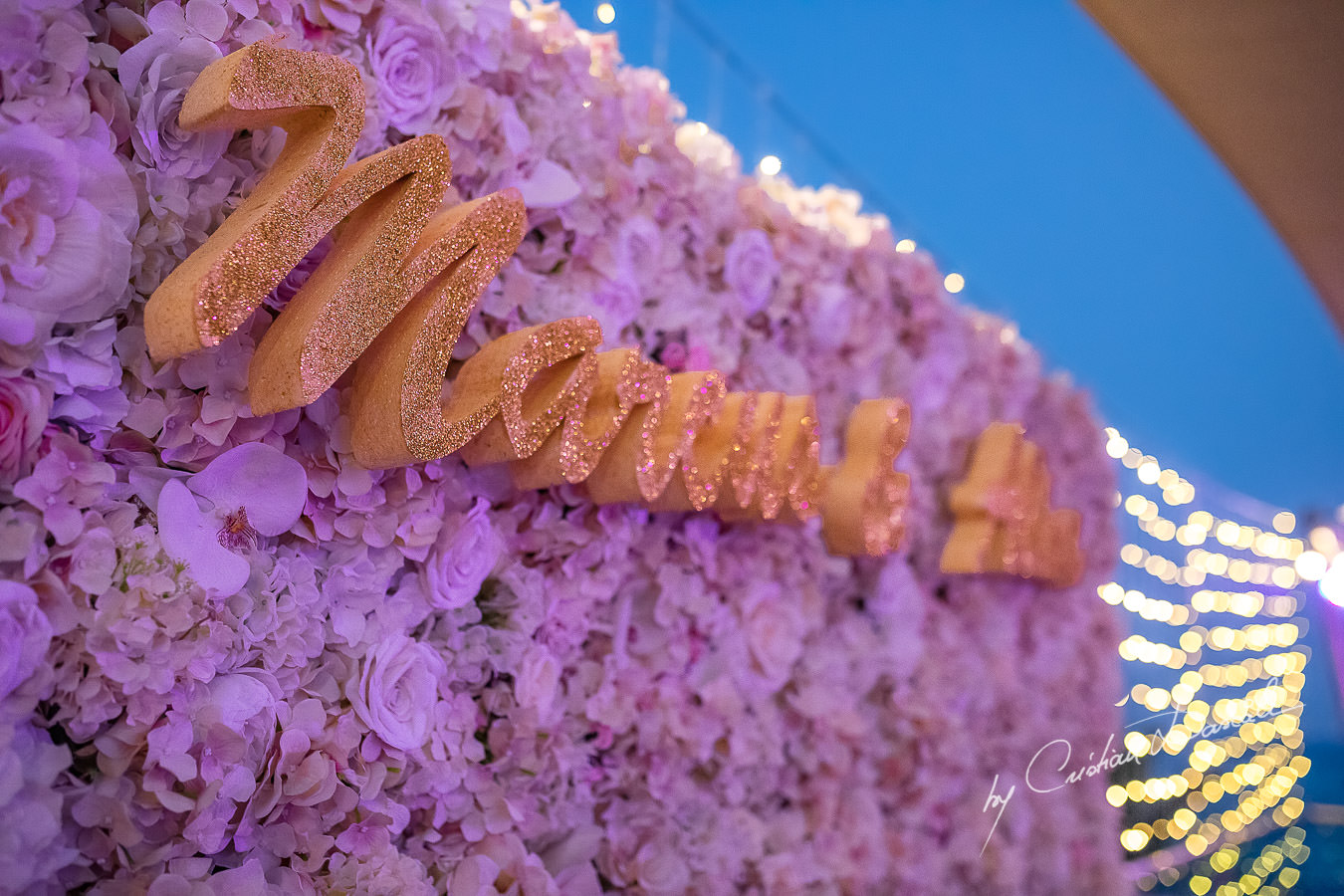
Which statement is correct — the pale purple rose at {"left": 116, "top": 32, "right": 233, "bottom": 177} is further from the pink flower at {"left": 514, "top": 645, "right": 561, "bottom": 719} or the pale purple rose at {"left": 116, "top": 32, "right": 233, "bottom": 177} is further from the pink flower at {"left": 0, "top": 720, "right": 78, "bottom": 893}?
the pink flower at {"left": 514, "top": 645, "right": 561, "bottom": 719}

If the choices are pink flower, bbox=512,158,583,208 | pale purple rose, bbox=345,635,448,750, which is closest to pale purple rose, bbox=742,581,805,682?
pale purple rose, bbox=345,635,448,750

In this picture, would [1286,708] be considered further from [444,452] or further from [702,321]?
[444,452]

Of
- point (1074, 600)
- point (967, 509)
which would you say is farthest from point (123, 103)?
point (1074, 600)

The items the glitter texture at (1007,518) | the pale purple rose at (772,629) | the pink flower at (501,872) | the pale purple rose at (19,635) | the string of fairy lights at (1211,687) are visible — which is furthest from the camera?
the glitter texture at (1007,518)

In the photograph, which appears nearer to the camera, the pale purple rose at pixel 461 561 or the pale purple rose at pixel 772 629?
the pale purple rose at pixel 461 561

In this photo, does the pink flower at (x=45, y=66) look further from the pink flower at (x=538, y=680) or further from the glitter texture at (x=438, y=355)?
the pink flower at (x=538, y=680)

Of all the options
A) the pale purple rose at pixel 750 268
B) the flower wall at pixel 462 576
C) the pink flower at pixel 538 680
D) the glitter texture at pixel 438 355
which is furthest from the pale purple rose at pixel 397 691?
the pale purple rose at pixel 750 268

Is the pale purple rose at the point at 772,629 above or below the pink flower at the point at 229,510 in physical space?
above
